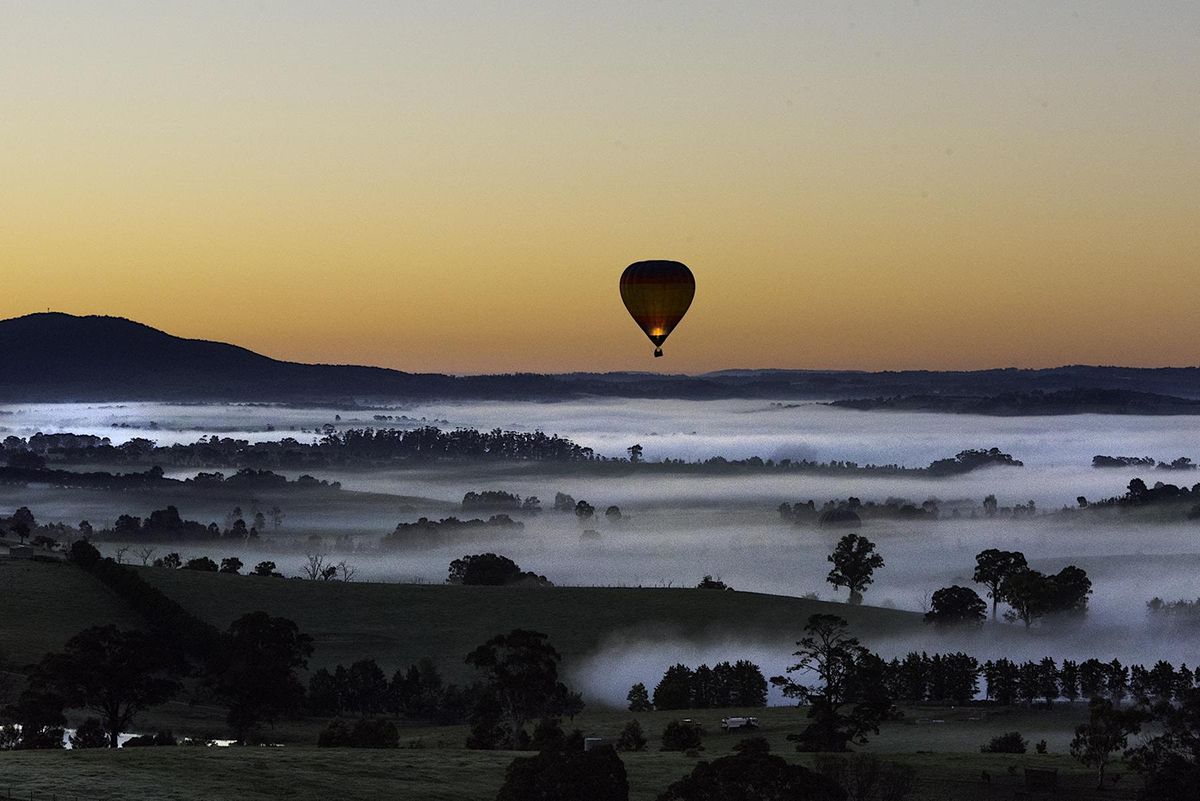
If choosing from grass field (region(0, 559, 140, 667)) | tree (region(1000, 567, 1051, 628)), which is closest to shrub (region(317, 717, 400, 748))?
grass field (region(0, 559, 140, 667))

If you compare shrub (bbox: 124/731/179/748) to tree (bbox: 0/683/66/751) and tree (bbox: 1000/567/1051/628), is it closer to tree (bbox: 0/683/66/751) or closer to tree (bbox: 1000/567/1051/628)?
tree (bbox: 0/683/66/751)

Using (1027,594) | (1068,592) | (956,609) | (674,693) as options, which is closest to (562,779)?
(674,693)

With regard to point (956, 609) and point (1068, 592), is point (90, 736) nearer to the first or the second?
point (956, 609)

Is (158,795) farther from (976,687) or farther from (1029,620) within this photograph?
(1029,620)

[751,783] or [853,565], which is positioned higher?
[751,783]

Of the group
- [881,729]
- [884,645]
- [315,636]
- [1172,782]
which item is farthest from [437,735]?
[884,645]

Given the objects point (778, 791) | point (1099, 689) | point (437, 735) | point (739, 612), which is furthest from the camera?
point (739, 612)

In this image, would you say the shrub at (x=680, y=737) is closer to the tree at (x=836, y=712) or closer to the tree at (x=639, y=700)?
the tree at (x=836, y=712)
